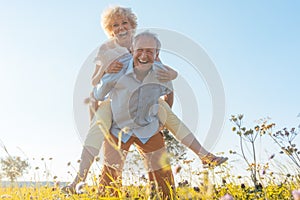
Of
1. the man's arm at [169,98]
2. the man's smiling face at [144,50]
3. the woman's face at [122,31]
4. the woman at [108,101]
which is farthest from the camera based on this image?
the woman's face at [122,31]

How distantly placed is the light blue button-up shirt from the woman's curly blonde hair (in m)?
0.61

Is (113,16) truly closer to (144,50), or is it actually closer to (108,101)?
(144,50)

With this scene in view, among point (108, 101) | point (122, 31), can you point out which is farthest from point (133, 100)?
point (122, 31)

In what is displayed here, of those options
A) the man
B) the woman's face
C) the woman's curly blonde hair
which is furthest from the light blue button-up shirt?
the woman's curly blonde hair

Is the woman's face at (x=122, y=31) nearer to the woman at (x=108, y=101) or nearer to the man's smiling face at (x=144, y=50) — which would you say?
the woman at (x=108, y=101)

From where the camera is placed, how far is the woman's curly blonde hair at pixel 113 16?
14.5 feet

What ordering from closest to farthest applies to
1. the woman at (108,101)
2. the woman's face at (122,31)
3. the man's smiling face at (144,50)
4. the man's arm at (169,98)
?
1. the man's smiling face at (144,50)
2. the woman at (108,101)
3. the man's arm at (169,98)
4. the woman's face at (122,31)

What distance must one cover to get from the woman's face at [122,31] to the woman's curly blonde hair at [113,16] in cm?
4

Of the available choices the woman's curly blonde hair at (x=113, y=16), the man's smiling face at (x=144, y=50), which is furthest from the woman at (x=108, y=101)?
the man's smiling face at (x=144, y=50)

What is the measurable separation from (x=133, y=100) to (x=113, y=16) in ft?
3.23

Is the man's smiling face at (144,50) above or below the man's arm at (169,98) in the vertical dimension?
above

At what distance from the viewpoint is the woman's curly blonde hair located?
4433 millimetres

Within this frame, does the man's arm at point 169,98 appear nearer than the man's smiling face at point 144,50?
No

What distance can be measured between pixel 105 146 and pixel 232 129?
127 cm
